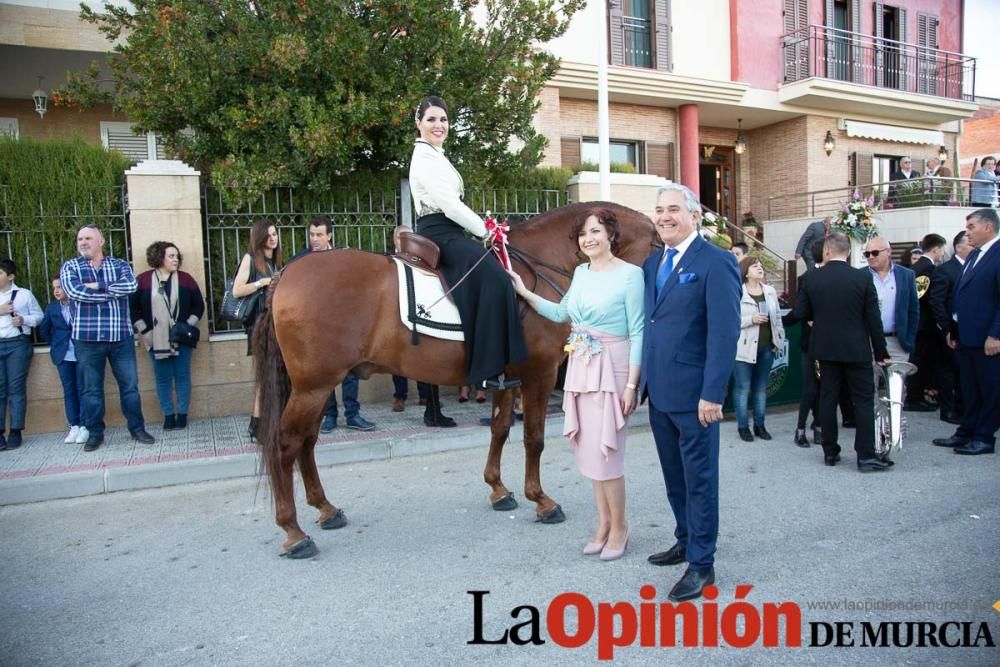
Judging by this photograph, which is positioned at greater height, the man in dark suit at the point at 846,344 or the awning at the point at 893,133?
the awning at the point at 893,133

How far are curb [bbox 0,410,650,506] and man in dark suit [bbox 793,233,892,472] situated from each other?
2856 millimetres

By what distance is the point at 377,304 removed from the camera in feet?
14.8

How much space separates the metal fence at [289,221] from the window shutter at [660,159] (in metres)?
8.98

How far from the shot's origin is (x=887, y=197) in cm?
1705

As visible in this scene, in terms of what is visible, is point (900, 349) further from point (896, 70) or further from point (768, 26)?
point (896, 70)

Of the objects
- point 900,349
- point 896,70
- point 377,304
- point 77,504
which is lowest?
point 77,504

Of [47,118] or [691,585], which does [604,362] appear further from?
[47,118]

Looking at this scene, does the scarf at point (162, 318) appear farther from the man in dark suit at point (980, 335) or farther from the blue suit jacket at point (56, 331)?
the man in dark suit at point (980, 335)

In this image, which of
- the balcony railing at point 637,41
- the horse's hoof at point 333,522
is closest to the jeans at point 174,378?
the horse's hoof at point 333,522

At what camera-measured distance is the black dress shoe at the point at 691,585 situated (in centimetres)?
351

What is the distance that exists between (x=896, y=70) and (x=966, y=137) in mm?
14584

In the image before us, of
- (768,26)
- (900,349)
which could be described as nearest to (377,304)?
(900,349)

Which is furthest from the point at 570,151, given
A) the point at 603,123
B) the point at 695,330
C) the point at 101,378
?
the point at 695,330

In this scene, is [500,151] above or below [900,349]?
above
